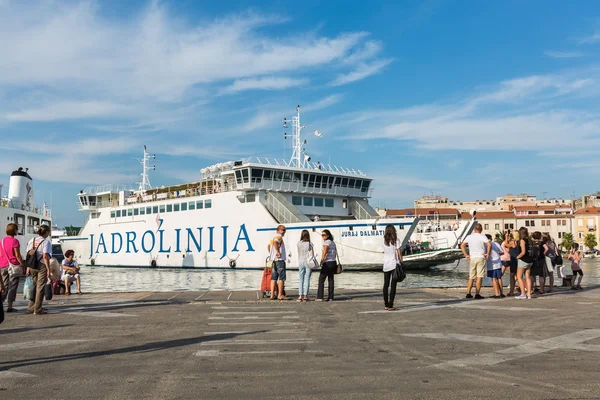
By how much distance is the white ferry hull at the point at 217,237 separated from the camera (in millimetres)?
30609

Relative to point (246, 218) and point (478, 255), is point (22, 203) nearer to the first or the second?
point (246, 218)

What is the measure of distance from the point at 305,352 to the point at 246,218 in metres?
28.7

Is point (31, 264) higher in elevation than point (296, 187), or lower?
lower

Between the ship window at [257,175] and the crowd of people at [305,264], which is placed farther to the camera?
the ship window at [257,175]

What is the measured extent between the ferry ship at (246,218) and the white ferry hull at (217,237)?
57 mm

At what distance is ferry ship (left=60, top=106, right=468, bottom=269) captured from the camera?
31031mm

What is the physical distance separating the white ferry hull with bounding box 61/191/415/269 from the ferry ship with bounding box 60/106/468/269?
0.06 meters

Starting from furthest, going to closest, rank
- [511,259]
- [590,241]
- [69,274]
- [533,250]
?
[590,241]
[69,274]
[511,259]
[533,250]

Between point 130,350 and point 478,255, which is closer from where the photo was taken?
point 130,350

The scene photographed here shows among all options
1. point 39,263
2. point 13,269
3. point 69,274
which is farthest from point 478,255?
point 69,274

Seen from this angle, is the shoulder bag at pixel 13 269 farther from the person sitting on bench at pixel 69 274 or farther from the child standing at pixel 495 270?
the child standing at pixel 495 270

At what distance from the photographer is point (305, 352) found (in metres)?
6.24

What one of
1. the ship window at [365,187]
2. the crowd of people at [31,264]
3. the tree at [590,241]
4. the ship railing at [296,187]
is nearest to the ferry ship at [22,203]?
the ship railing at [296,187]

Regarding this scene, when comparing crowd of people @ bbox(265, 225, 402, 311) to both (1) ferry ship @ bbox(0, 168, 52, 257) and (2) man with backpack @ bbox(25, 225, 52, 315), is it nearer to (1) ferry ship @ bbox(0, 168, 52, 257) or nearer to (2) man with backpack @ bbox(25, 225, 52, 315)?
(2) man with backpack @ bbox(25, 225, 52, 315)
